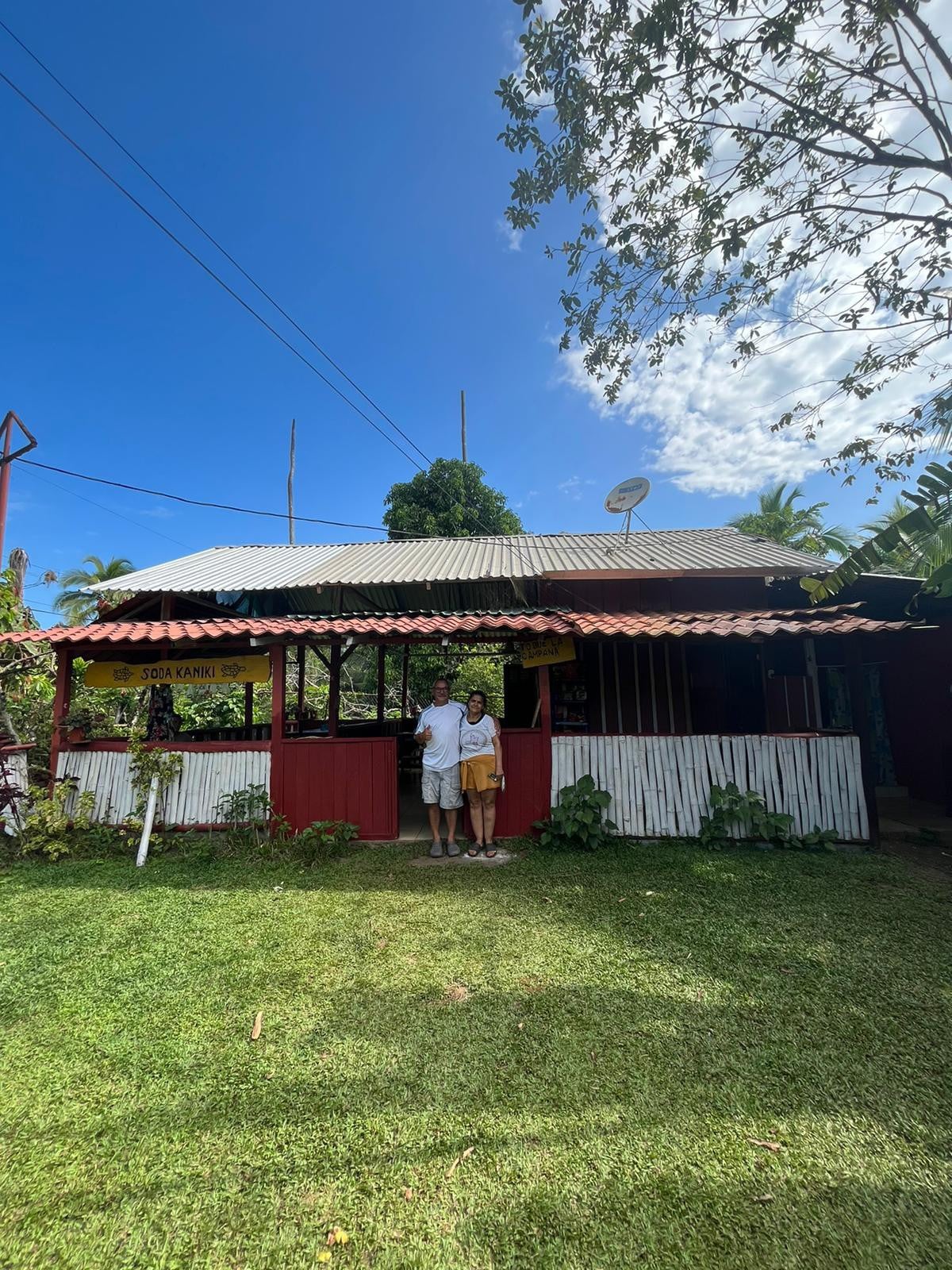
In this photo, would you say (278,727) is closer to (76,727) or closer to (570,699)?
(76,727)

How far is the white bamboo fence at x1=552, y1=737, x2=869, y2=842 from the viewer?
579 cm

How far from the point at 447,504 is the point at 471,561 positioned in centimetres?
775

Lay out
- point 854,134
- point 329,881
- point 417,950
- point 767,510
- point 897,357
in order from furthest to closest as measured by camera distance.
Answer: point 767,510 < point 897,357 < point 329,881 < point 854,134 < point 417,950

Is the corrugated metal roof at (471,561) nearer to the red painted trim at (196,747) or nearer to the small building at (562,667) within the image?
the small building at (562,667)

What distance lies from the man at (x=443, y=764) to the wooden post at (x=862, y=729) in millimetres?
4335

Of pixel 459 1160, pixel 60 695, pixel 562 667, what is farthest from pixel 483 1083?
pixel 60 695

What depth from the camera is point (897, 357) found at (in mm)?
5719

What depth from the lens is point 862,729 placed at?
576cm

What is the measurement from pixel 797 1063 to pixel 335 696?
5.79 meters

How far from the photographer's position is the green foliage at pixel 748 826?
18.5 ft

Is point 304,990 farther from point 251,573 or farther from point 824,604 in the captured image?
point 824,604

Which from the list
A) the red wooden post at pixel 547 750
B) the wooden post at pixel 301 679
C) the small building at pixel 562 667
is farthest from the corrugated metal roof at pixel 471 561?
the red wooden post at pixel 547 750

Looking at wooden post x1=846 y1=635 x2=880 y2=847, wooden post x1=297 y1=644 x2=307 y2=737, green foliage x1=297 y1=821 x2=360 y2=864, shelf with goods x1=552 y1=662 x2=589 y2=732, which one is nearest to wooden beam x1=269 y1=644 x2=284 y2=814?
green foliage x1=297 y1=821 x2=360 y2=864

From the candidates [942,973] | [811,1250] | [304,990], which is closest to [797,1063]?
[811,1250]
